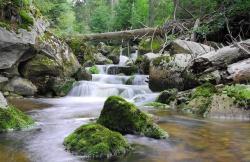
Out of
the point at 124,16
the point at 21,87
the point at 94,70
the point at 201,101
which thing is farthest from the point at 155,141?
the point at 124,16

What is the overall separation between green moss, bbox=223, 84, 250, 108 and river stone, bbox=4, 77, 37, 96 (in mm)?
7866

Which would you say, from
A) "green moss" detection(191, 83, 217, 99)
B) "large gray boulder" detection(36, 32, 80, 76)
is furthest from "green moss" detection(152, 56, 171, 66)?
"large gray boulder" detection(36, 32, 80, 76)

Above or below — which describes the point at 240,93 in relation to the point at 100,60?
below

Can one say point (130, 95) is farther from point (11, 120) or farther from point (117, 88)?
point (11, 120)

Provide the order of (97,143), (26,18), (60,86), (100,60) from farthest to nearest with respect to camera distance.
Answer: (100,60)
(60,86)
(26,18)
(97,143)

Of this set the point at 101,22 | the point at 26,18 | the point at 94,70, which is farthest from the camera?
the point at 101,22

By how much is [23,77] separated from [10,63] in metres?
1.19

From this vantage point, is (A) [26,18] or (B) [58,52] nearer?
(A) [26,18]

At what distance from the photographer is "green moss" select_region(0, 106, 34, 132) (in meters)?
7.66

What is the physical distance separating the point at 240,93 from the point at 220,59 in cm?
257

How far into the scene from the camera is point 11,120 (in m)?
7.91

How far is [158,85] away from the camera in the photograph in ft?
48.9

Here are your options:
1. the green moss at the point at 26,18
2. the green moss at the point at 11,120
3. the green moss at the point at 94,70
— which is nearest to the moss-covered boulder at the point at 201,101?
the green moss at the point at 11,120

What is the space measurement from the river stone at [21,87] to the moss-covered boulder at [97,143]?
914cm
